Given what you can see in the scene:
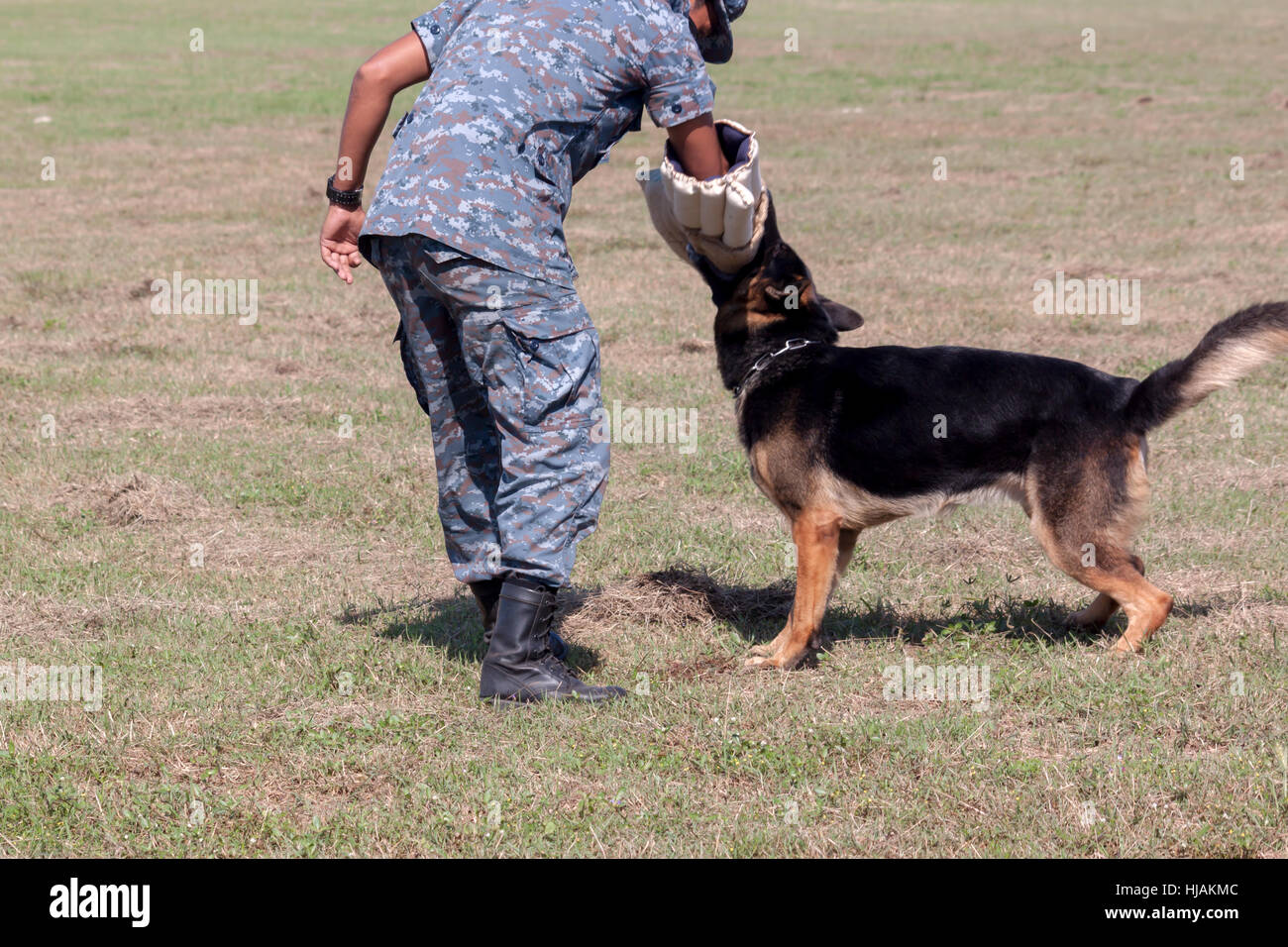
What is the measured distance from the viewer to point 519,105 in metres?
3.84

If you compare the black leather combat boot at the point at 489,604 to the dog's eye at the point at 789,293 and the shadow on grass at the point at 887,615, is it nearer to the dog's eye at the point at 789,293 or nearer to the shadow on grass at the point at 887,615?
the shadow on grass at the point at 887,615

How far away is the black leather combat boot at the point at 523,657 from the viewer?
427cm

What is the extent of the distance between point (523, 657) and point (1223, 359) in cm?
243

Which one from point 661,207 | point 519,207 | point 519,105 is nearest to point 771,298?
point 661,207

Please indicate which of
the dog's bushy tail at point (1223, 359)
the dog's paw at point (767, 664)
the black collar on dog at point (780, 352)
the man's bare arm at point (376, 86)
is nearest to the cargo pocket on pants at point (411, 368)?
the man's bare arm at point (376, 86)

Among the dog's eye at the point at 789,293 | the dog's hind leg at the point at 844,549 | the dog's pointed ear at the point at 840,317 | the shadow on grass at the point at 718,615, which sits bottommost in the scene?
the shadow on grass at the point at 718,615

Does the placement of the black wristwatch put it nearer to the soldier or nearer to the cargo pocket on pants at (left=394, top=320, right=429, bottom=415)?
the soldier

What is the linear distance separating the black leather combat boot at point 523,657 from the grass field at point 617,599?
0.09m

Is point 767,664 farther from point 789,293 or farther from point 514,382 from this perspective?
point 514,382

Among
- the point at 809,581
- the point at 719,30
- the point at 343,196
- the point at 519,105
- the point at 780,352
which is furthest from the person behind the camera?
the point at 780,352

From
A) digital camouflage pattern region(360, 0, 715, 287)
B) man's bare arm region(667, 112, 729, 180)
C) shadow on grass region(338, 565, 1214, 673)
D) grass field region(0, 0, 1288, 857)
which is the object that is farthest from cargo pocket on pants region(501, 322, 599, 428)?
shadow on grass region(338, 565, 1214, 673)

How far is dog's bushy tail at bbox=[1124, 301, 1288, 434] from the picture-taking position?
439 centimetres

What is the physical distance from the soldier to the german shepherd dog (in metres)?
0.78

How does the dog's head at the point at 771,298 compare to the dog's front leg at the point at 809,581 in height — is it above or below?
above
